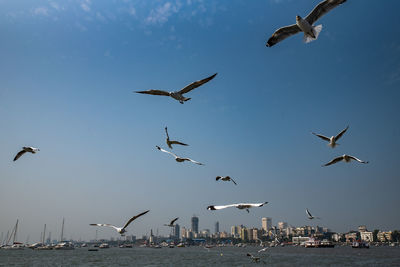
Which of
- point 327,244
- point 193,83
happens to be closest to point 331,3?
point 193,83

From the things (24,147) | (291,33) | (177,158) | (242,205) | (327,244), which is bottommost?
(327,244)

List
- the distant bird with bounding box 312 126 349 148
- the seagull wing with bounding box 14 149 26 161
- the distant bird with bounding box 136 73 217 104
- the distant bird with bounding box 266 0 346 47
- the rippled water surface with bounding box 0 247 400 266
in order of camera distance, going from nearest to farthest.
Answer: the distant bird with bounding box 266 0 346 47 < the distant bird with bounding box 136 73 217 104 < the distant bird with bounding box 312 126 349 148 < the seagull wing with bounding box 14 149 26 161 < the rippled water surface with bounding box 0 247 400 266

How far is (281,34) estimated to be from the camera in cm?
1080

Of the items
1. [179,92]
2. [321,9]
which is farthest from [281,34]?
[179,92]

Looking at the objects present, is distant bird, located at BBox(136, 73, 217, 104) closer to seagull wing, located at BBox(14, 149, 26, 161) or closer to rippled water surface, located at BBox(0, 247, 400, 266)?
seagull wing, located at BBox(14, 149, 26, 161)

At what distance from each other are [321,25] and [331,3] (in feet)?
3.92

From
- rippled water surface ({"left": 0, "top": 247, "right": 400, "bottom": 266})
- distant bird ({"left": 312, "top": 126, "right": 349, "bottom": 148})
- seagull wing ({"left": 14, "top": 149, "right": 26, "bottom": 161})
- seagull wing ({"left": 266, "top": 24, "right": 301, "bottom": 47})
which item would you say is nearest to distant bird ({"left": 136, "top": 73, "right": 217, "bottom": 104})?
seagull wing ({"left": 266, "top": 24, "right": 301, "bottom": 47})

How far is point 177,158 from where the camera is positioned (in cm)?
1709

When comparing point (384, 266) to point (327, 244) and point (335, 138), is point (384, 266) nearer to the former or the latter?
point (335, 138)

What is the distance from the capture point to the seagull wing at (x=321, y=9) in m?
9.45

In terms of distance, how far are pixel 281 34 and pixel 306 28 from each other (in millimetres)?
883

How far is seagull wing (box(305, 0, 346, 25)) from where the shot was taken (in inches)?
372

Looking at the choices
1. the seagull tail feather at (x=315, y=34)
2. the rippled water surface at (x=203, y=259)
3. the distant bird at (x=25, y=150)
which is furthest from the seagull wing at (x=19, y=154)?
the rippled water surface at (x=203, y=259)

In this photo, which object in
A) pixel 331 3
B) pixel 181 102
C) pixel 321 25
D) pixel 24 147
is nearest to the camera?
pixel 331 3
